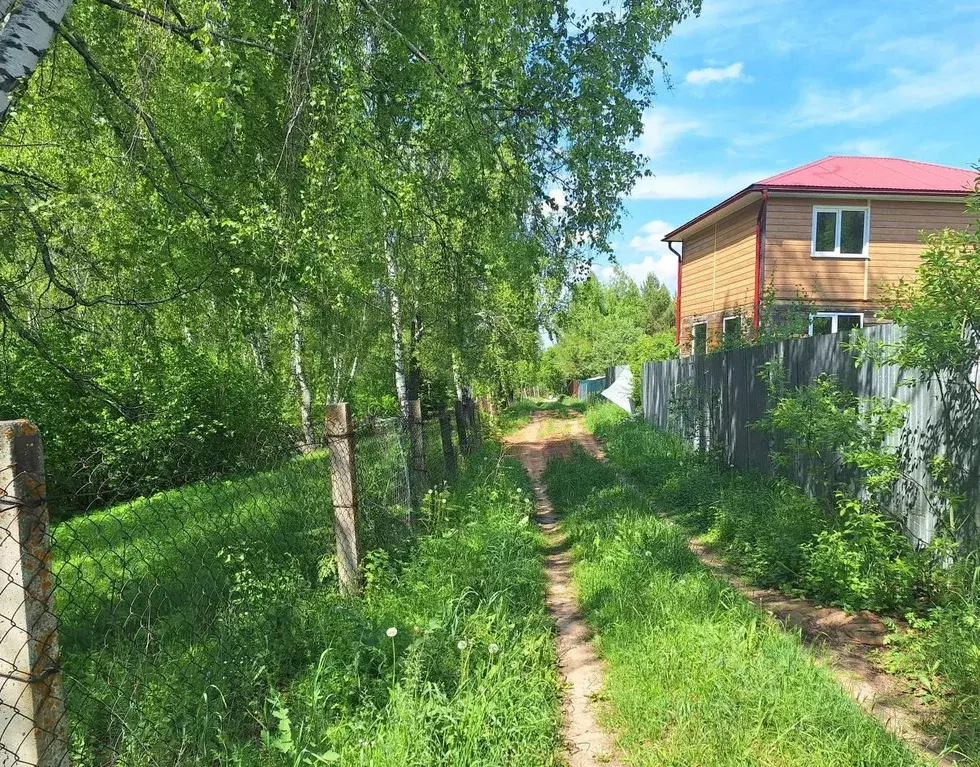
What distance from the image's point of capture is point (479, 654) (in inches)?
146

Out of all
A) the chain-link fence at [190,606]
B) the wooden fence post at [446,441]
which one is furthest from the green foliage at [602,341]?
the chain-link fence at [190,606]

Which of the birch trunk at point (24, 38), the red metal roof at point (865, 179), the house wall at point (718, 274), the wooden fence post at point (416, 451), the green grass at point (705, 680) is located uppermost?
the red metal roof at point (865, 179)

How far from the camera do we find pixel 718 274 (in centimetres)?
1708

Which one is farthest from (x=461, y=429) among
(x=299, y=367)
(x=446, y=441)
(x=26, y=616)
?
(x=26, y=616)

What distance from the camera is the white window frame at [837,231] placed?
14.6 m

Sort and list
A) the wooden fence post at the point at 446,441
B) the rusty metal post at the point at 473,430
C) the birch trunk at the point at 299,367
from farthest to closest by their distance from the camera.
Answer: the rusty metal post at the point at 473,430 < the wooden fence post at the point at 446,441 < the birch trunk at the point at 299,367

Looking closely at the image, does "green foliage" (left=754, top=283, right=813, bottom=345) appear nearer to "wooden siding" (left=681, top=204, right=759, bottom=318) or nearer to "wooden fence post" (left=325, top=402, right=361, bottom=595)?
"wooden siding" (left=681, top=204, right=759, bottom=318)

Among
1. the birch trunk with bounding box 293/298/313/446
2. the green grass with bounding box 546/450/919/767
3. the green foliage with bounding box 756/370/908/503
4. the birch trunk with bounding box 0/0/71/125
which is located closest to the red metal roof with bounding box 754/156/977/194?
the green foliage with bounding box 756/370/908/503

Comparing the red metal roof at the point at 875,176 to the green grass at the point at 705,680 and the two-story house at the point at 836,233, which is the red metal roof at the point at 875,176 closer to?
the two-story house at the point at 836,233

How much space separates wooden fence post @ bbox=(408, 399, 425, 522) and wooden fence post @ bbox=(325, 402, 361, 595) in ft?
7.48

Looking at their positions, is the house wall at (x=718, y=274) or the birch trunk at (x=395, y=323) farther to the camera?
the house wall at (x=718, y=274)

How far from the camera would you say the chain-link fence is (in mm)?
1652

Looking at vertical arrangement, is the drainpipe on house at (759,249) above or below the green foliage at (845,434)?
above

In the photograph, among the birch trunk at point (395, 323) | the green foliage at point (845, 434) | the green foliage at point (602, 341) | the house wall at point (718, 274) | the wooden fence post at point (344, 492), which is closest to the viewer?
the wooden fence post at point (344, 492)
